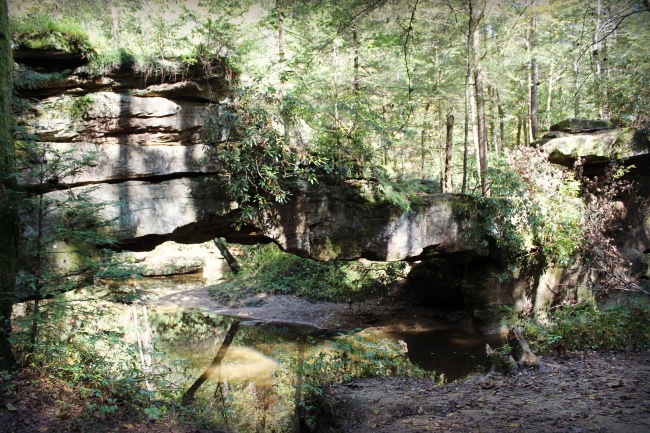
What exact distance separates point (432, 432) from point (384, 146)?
6645 mm

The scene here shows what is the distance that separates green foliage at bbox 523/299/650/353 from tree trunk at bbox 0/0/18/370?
8.40 metres

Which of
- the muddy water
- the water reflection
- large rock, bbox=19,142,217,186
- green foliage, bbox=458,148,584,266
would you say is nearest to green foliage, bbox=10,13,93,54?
large rock, bbox=19,142,217,186

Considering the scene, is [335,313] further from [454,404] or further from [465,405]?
[465,405]

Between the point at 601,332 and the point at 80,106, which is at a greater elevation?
the point at 80,106

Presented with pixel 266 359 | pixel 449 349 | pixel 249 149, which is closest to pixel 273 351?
pixel 266 359

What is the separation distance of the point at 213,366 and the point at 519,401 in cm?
706

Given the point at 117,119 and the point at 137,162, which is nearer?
the point at 117,119

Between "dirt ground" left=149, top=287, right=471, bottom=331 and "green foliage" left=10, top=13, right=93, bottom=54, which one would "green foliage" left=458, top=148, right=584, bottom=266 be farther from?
"green foliage" left=10, top=13, right=93, bottom=54

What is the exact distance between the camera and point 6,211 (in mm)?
4566

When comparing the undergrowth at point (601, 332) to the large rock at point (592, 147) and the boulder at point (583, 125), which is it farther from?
the boulder at point (583, 125)

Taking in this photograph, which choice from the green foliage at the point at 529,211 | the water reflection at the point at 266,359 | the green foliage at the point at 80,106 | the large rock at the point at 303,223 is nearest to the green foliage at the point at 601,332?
the water reflection at the point at 266,359

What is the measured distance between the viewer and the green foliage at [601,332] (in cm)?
692

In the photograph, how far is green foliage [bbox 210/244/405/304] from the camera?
14871 mm

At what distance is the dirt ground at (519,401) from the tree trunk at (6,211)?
413 centimetres
